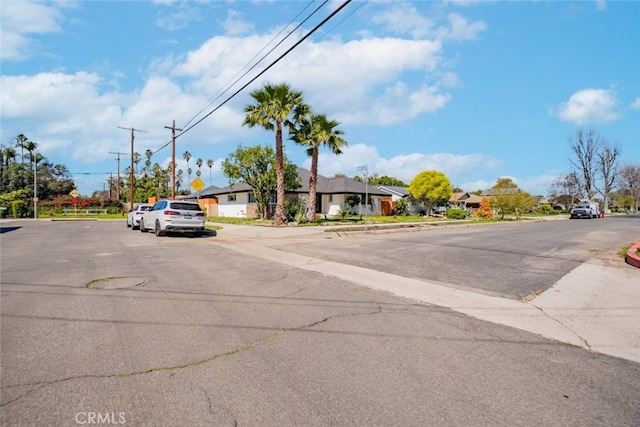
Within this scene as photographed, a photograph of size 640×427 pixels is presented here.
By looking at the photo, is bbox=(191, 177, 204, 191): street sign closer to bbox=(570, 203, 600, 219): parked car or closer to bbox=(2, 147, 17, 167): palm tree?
bbox=(570, 203, 600, 219): parked car

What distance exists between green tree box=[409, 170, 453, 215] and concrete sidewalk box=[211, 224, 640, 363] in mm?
34169

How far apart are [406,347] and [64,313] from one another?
4.78m

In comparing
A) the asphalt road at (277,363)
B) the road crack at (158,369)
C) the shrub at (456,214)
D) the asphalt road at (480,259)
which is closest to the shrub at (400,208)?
the shrub at (456,214)

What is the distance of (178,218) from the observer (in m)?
17.4

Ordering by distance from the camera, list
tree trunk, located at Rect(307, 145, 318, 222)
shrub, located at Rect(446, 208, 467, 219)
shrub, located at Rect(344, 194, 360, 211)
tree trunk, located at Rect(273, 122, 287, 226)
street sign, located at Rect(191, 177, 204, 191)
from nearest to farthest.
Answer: street sign, located at Rect(191, 177, 204, 191)
tree trunk, located at Rect(273, 122, 287, 226)
tree trunk, located at Rect(307, 145, 318, 222)
shrub, located at Rect(344, 194, 360, 211)
shrub, located at Rect(446, 208, 467, 219)

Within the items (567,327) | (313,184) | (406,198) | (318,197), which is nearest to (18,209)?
(318,197)

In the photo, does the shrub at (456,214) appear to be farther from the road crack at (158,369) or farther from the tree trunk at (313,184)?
the road crack at (158,369)

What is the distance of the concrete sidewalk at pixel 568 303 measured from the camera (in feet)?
15.7

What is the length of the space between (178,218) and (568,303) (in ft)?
51.1

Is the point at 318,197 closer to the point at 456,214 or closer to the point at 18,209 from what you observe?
the point at 456,214

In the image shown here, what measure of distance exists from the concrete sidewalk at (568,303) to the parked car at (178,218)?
911cm

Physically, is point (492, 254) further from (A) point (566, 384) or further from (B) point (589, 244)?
(A) point (566, 384)

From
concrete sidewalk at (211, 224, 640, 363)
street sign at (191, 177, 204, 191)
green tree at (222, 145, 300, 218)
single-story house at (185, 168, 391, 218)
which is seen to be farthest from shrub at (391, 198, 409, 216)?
concrete sidewalk at (211, 224, 640, 363)

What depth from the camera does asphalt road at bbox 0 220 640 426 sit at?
2.90 meters
